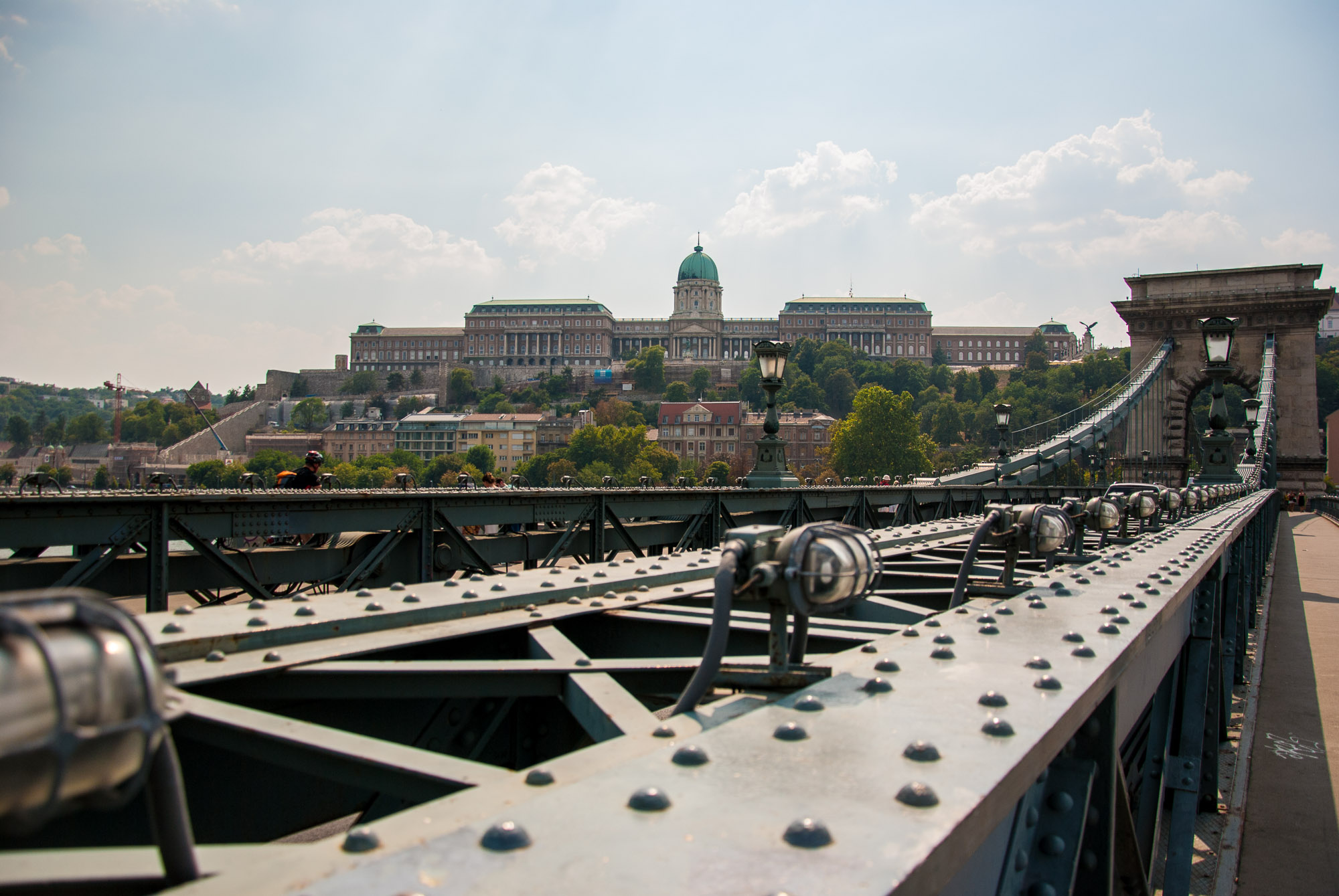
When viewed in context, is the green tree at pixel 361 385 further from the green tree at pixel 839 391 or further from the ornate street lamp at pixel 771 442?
the ornate street lamp at pixel 771 442

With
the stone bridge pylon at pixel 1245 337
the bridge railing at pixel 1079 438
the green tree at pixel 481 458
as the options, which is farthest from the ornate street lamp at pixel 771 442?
the green tree at pixel 481 458

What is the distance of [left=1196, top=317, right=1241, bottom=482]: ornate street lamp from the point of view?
14.8 metres

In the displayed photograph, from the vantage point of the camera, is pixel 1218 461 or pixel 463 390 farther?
pixel 463 390

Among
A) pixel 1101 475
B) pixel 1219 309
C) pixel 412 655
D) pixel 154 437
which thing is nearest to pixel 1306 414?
pixel 1219 309

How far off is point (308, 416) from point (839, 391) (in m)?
79.6

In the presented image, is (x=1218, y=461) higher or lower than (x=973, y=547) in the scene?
lower

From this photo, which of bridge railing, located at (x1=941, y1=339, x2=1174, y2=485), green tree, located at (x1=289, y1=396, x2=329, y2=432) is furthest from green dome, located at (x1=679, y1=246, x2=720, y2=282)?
bridge railing, located at (x1=941, y1=339, x2=1174, y2=485)

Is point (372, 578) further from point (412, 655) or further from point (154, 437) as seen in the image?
point (154, 437)

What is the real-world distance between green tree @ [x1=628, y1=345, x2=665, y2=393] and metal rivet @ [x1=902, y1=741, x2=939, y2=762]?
140882mm

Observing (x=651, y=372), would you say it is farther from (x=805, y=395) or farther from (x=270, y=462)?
(x=270, y=462)

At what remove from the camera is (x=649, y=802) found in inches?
50.8

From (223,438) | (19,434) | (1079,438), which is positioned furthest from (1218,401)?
(19,434)

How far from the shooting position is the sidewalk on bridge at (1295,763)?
5.58m

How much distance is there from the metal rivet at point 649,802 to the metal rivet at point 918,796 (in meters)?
0.34
